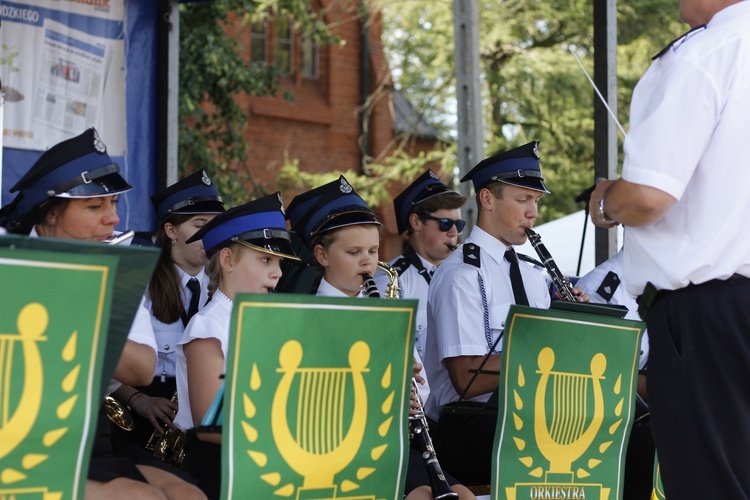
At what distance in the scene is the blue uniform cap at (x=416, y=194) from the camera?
695cm

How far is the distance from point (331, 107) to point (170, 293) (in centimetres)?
1611

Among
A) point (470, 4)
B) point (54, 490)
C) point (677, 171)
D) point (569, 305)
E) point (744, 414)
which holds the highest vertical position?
point (470, 4)

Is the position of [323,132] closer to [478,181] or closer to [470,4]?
[470,4]

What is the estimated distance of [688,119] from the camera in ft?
10.8

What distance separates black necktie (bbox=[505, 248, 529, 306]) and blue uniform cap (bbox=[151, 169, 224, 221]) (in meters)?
1.53

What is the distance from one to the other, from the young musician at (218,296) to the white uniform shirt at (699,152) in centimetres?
165

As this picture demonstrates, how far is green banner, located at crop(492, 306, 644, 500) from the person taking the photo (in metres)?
4.57

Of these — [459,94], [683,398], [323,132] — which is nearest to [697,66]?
[683,398]

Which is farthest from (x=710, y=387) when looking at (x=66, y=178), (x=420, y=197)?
(x=420, y=197)

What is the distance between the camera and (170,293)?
534 centimetres

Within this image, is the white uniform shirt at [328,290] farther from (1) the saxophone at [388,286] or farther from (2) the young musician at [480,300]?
(2) the young musician at [480,300]

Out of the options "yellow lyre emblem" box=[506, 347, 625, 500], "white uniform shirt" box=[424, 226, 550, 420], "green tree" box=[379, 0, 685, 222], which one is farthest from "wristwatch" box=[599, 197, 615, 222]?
"green tree" box=[379, 0, 685, 222]

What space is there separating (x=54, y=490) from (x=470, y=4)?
23.3 feet

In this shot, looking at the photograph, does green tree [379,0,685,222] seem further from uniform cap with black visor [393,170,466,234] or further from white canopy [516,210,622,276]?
uniform cap with black visor [393,170,466,234]
